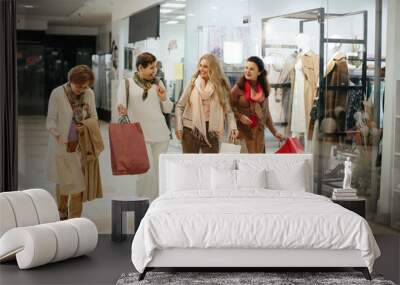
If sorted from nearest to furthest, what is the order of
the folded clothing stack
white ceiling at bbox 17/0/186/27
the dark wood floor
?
1. the dark wood floor
2. the folded clothing stack
3. white ceiling at bbox 17/0/186/27

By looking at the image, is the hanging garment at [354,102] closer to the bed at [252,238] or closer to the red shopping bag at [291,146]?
the red shopping bag at [291,146]

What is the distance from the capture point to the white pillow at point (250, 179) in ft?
25.5

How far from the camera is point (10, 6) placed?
8.27 m

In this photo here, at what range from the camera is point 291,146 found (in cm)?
865

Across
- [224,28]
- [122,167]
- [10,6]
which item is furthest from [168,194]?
[10,6]

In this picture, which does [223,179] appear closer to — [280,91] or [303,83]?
[280,91]

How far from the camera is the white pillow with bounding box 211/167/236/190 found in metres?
7.77

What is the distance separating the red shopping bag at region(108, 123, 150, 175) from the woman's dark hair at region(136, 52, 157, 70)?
69 centimetres

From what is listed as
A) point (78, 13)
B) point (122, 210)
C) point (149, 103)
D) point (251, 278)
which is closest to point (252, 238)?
point (251, 278)

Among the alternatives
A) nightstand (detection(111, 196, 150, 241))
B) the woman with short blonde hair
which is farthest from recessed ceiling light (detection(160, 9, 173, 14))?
nightstand (detection(111, 196, 150, 241))

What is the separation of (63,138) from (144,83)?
109cm

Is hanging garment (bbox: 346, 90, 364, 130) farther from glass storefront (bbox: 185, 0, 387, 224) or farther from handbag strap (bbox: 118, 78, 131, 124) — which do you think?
handbag strap (bbox: 118, 78, 131, 124)

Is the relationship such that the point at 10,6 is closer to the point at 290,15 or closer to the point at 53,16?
the point at 53,16

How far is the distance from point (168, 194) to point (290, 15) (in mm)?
2560
